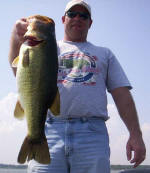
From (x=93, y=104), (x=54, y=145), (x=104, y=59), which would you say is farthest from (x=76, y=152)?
(x=104, y=59)

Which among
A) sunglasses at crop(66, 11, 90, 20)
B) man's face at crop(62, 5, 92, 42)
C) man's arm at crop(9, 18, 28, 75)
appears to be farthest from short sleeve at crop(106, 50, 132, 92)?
man's arm at crop(9, 18, 28, 75)

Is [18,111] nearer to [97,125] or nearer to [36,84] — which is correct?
[36,84]

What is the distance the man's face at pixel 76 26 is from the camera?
5.64 metres

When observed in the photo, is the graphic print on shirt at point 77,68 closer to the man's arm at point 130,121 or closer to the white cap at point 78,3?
the man's arm at point 130,121

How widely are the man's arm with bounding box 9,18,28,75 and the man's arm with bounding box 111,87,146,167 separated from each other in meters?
1.66

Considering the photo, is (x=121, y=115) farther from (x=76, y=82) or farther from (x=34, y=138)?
(x=34, y=138)

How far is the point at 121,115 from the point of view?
5457mm

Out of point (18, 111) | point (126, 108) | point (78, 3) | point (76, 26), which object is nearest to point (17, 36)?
point (18, 111)

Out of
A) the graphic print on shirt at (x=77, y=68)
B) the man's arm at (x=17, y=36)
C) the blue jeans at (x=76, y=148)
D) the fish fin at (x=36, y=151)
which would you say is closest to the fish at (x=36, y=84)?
the fish fin at (x=36, y=151)

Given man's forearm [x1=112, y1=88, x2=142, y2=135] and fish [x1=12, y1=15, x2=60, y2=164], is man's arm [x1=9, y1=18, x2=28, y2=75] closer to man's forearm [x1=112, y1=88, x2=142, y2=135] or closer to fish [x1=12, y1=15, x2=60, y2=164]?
fish [x1=12, y1=15, x2=60, y2=164]

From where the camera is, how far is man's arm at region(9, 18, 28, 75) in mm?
4321

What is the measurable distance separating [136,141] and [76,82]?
1.18 meters

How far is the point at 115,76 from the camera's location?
5.46m

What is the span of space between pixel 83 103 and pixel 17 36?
125 centimetres
